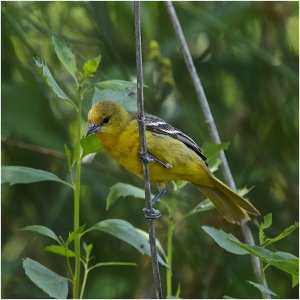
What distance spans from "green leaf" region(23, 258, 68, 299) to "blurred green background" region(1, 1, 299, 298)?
1.49 meters

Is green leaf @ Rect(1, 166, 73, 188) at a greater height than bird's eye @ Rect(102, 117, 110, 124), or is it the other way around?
green leaf @ Rect(1, 166, 73, 188)

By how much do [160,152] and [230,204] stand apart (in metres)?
0.41

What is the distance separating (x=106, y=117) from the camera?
10.2 ft

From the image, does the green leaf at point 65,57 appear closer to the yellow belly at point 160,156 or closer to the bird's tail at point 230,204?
the yellow belly at point 160,156

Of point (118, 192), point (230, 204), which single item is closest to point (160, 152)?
point (230, 204)

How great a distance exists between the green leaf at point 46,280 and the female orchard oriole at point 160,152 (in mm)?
793

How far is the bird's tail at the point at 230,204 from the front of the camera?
3.20 m

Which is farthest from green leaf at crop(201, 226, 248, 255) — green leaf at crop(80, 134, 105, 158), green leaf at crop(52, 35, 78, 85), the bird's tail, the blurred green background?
the blurred green background

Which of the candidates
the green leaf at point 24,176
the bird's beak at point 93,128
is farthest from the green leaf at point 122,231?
→ the bird's beak at point 93,128

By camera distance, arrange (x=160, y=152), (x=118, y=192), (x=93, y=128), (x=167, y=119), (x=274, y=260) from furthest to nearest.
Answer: (x=167, y=119)
(x=160, y=152)
(x=93, y=128)
(x=118, y=192)
(x=274, y=260)

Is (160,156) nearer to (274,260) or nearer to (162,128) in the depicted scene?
(162,128)

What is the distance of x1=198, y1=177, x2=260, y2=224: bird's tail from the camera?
320 cm

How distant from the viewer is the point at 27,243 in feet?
14.1

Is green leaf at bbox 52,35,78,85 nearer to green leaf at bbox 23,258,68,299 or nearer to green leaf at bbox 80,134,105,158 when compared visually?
green leaf at bbox 80,134,105,158
